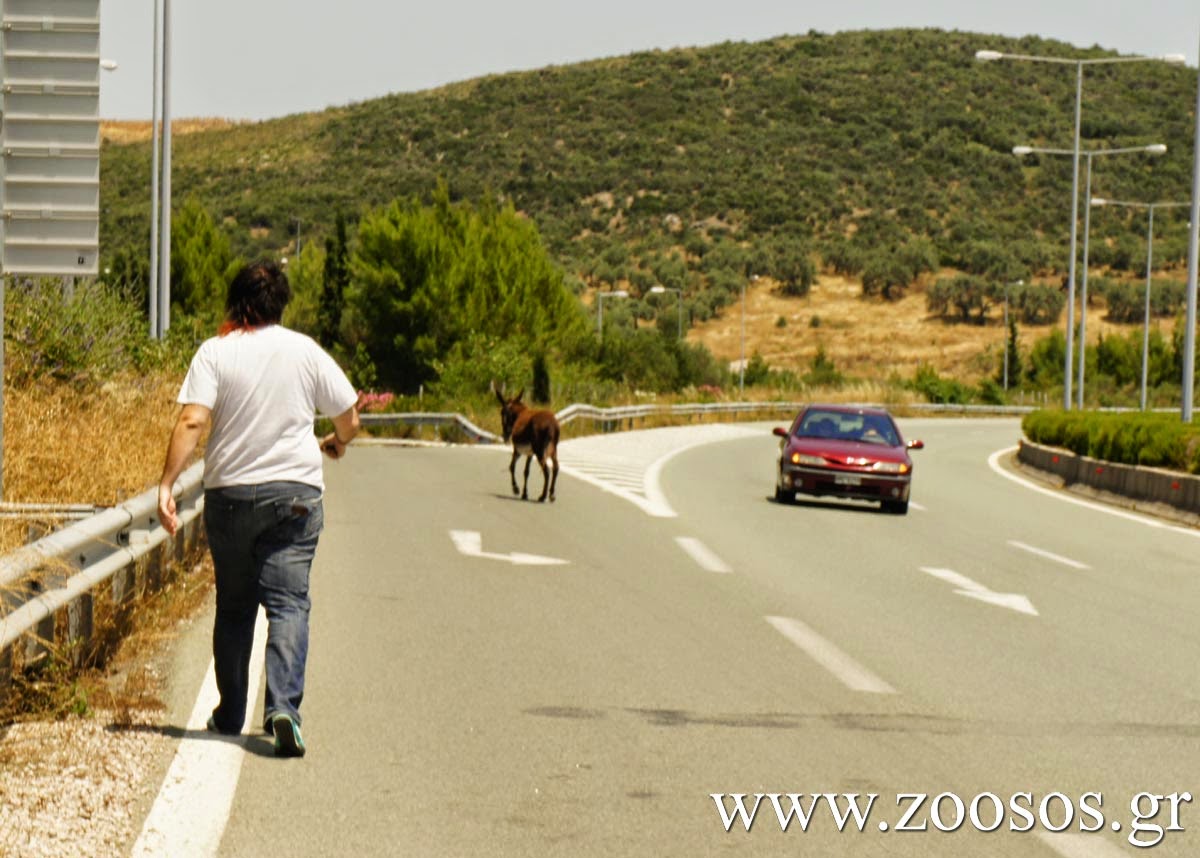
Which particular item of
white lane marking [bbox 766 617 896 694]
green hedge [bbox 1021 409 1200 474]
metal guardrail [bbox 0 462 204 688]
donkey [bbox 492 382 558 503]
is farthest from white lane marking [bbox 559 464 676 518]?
metal guardrail [bbox 0 462 204 688]

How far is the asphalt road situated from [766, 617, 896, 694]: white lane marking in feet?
0.10

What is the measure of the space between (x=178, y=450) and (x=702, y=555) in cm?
969

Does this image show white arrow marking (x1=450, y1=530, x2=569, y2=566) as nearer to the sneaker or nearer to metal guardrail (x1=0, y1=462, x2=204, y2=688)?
metal guardrail (x1=0, y1=462, x2=204, y2=688)

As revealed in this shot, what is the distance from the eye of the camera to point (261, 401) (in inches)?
301

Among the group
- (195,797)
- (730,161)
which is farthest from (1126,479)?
(730,161)

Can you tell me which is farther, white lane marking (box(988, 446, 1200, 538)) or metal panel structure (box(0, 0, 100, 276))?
white lane marking (box(988, 446, 1200, 538))

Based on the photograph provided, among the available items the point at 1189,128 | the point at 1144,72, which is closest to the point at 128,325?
the point at 1189,128

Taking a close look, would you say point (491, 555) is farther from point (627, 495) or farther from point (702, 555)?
point (627, 495)

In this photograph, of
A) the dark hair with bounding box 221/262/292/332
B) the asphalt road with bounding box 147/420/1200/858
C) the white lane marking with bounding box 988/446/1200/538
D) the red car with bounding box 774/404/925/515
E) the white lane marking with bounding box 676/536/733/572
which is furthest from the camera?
the red car with bounding box 774/404/925/515

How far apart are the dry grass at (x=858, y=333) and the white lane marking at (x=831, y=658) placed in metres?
86.3

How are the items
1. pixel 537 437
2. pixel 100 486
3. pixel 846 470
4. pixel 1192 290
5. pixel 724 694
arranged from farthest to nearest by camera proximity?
pixel 1192 290 → pixel 846 470 → pixel 537 437 → pixel 100 486 → pixel 724 694

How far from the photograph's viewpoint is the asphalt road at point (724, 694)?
6551 millimetres

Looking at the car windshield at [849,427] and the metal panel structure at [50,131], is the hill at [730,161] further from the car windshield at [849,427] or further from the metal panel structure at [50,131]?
the metal panel structure at [50,131]

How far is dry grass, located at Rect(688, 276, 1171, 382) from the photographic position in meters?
102
